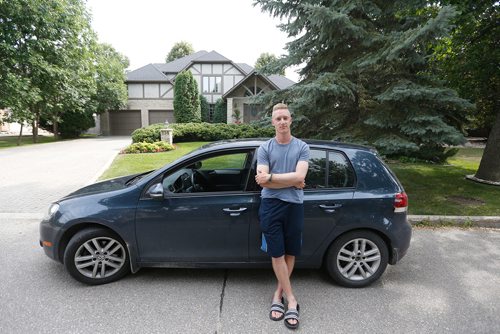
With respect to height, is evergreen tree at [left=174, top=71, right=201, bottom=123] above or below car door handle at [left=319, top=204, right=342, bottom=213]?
above

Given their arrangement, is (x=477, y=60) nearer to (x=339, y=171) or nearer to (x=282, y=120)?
(x=339, y=171)

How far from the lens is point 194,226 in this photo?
3.28 m

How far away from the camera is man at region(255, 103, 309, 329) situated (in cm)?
264

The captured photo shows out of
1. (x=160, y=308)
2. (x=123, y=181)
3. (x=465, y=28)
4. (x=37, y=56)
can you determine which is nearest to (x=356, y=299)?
(x=160, y=308)

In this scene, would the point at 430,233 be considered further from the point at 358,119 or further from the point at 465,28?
the point at 465,28

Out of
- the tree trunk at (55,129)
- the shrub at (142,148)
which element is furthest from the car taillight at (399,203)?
the tree trunk at (55,129)

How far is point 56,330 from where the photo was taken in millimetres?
2627

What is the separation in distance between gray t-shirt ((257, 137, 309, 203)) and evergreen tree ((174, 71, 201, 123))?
28.2 metres

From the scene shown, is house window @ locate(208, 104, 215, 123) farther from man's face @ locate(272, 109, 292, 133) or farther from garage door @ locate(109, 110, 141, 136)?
man's face @ locate(272, 109, 292, 133)

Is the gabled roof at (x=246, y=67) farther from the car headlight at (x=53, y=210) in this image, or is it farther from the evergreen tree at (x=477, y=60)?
the car headlight at (x=53, y=210)

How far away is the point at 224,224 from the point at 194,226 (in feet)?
1.05

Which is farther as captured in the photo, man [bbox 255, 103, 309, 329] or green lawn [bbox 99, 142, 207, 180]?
green lawn [bbox 99, 142, 207, 180]

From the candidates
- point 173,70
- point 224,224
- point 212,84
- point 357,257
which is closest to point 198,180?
point 224,224

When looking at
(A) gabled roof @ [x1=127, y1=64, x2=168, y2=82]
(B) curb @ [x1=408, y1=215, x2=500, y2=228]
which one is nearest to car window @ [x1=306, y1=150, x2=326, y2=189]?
(B) curb @ [x1=408, y1=215, x2=500, y2=228]
